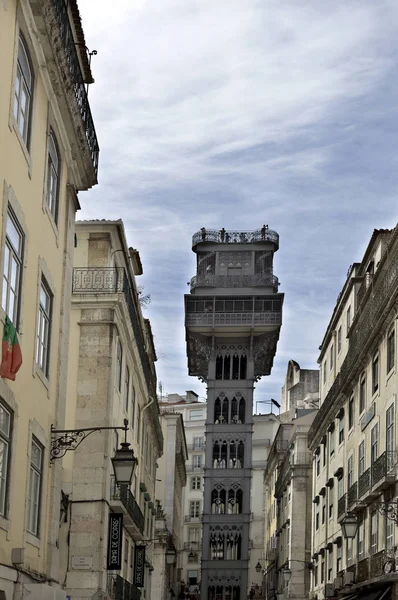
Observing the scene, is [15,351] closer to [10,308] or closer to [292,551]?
[10,308]

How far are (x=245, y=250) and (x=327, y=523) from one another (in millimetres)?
51588

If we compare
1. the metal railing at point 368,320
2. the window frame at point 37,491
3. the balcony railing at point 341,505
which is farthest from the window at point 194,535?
the window frame at point 37,491

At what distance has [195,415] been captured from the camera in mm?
119812

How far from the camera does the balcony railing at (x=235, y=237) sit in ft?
314

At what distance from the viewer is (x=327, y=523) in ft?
148

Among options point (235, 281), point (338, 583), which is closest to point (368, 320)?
point (338, 583)

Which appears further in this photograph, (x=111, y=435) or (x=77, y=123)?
(x=111, y=435)

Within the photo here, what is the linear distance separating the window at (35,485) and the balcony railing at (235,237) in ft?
260

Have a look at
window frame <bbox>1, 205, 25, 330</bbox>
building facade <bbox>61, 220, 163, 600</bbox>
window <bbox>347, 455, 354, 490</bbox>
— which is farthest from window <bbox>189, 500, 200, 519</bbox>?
window frame <bbox>1, 205, 25, 330</bbox>

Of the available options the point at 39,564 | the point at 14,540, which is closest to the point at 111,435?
the point at 39,564

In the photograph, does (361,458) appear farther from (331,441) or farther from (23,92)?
(23,92)

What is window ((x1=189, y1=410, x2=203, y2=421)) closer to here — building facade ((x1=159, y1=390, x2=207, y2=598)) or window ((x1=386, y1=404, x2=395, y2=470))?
building facade ((x1=159, y1=390, x2=207, y2=598))

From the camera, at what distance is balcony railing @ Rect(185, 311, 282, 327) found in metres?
90.6

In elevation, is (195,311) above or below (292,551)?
above
